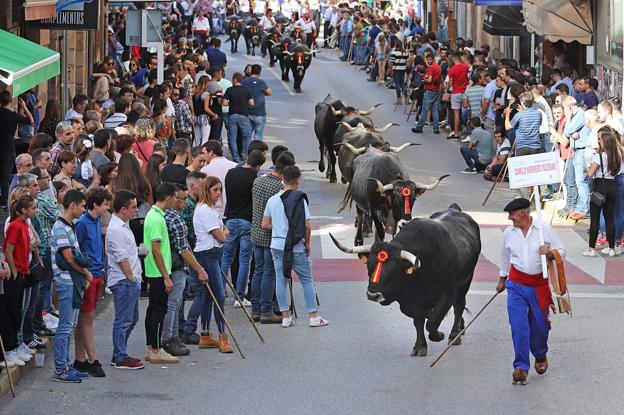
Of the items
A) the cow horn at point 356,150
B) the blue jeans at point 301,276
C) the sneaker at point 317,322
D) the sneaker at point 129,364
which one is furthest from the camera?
the cow horn at point 356,150

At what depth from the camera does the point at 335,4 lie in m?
62.1

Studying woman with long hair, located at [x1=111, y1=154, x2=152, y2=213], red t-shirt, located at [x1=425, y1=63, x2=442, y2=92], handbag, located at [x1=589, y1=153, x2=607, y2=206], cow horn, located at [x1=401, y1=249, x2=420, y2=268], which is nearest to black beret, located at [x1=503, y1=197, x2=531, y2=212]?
cow horn, located at [x1=401, y1=249, x2=420, y2=268]

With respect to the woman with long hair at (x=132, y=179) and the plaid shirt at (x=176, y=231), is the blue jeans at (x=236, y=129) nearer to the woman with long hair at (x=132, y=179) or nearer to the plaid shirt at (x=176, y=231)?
the woman with long hair at (x=132, y=179)

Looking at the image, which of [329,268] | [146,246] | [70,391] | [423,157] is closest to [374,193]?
[329,268]

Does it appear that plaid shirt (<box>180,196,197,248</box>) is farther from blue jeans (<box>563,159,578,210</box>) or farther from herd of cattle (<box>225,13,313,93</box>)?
herd of cattle (<box>225,13,313,93</box>)

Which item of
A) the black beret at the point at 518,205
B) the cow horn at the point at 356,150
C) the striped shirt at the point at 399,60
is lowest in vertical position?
the black beret at the point at 518,205

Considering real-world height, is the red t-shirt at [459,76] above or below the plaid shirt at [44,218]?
above

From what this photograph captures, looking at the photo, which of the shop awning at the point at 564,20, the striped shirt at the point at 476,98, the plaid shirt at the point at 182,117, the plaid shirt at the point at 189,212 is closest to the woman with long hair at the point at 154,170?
the plaid shirt at the point at 189,212

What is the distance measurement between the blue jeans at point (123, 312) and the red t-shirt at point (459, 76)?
18.3m

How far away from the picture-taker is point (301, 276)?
15.7 metres

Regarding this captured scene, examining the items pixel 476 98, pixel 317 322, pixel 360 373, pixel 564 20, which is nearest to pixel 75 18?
pixel 476 98

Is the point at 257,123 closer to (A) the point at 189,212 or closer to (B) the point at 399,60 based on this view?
(B) the point at 399,60

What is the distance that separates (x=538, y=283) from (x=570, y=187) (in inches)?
369

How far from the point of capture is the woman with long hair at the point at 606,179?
19.3 metres
